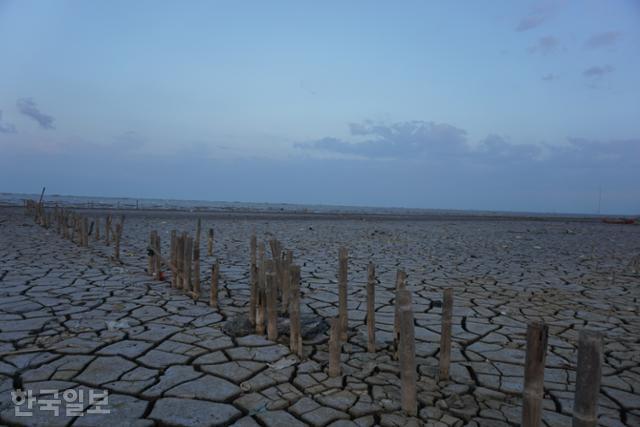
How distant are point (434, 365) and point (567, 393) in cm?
94

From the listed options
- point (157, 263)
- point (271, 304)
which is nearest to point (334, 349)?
point (271, 304)

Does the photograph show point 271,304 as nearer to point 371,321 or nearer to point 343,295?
point 343,295

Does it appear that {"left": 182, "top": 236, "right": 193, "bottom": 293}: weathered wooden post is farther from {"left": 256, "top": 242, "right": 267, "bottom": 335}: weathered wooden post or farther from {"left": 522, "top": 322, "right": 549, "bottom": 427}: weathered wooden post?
{"left": 522, "top": 322, "right": 549, "bottom": 427}: weathered wooden post

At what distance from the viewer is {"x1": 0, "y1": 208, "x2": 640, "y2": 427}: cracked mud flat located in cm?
260

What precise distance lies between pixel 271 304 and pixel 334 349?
885 mm

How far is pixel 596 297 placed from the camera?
5.94 meters

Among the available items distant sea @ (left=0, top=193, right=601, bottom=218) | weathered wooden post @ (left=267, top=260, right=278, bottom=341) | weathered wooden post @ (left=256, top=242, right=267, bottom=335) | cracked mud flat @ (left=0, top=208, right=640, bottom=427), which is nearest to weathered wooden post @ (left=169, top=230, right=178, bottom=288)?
cracked mud flat @ (left=0, top=208, right=640, bottom=427)

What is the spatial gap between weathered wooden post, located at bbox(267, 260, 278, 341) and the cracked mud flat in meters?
0.14

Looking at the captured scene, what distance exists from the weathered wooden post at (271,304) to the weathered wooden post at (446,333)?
4.86 ft

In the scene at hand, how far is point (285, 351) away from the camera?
3.50 meters

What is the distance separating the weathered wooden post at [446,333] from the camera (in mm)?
2896

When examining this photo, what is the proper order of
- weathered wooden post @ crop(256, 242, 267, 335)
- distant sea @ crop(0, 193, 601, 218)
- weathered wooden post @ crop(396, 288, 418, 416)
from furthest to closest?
distant sea @ crop(0, 193, 601, 218), weathered wooden post @ crop(256, 242, 267, 335), weathered wooden post @ crop(396, 288, 418, 416)

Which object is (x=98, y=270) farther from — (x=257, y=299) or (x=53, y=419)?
(x=53, y=419)

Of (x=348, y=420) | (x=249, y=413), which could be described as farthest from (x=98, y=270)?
(x=348, y=420)
